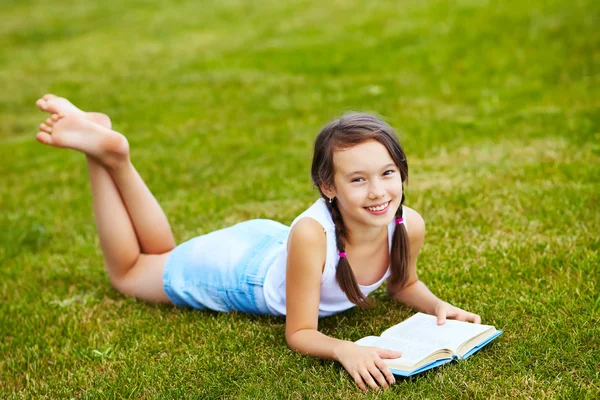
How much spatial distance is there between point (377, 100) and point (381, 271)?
5.35 metres

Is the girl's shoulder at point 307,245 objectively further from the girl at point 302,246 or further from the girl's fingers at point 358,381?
the girl's fingers at point 358,381

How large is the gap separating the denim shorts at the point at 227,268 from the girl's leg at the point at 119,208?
193 millimetres

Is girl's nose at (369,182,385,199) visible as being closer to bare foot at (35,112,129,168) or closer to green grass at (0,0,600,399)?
green grass at (0,0,600,399)

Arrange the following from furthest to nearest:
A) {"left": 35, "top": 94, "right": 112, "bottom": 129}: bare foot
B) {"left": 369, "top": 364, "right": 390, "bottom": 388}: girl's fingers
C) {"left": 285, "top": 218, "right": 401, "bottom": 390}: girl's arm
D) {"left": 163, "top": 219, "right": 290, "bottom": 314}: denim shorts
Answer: {"left": 35, "top": 94, "right": 112, "bottom": 129}: bare foot → {"left": 163, "top": 219, "right": 290, "bottom": 314}: denim shorts → {"left": 285, "top": 218, "right": 401, "bottom": 390}: girl's arm → {"left": 369, "top": 364, "right": 390, "bottom": 388}: girl's fingers

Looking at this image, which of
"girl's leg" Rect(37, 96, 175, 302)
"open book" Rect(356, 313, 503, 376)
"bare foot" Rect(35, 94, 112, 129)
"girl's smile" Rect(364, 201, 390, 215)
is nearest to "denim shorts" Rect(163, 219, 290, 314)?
"girl's leg" Rect(37, 96, 175, 302)

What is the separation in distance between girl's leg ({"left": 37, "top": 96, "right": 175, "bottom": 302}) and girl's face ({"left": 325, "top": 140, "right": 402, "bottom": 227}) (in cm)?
152

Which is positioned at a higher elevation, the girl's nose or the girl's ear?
the girl's nose

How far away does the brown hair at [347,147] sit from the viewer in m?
3.24

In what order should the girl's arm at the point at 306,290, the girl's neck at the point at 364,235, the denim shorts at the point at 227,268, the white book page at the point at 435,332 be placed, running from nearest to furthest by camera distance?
the white book page at the point at 435,332
the girl's arm at the point at 306,290
the girl's neck at the point at 364,235
the denim shorts at the point at 227,268

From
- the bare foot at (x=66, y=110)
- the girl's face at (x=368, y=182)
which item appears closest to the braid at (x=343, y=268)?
the girl's face at (x=368, y=182)

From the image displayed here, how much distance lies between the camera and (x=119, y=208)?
4.34m

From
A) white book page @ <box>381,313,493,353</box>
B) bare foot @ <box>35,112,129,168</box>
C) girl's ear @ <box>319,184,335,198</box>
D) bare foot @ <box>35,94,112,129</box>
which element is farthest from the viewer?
bare foot @ <box>35,94,112,129</box>

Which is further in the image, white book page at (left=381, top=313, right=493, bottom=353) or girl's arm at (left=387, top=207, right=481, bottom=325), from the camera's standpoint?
girl's arm at (left=387, top=207, right=481, bottom=325)

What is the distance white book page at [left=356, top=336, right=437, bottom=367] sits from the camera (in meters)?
2.99
